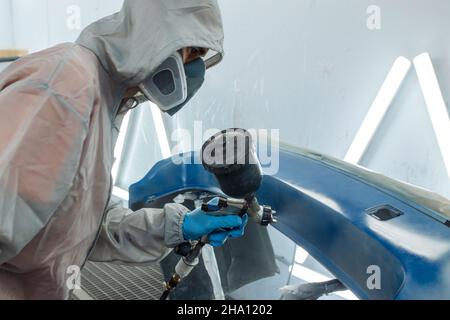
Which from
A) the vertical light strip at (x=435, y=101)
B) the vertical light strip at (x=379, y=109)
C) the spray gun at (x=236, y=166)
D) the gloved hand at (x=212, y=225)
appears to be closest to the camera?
the spray gun at (x=236, y=166)

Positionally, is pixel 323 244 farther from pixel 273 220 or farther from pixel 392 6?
pixel 392 6

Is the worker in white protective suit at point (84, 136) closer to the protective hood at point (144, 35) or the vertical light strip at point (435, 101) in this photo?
the protective hood at point (144, 35)

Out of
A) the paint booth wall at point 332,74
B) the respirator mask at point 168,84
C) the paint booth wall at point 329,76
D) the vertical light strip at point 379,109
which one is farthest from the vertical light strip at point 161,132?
the respirator mask at point 168,84

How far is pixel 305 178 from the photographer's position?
1.44m

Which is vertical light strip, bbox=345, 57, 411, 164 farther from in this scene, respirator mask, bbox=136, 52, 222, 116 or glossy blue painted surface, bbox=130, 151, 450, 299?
respirator mask, bbox=136, 52, 222, 116

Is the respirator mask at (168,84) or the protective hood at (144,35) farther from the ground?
the protective hood at (144,35)

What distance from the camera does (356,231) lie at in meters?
1.12

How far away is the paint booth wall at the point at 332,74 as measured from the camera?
6.28 ft

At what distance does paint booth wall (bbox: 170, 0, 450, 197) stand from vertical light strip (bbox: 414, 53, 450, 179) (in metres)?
0.03

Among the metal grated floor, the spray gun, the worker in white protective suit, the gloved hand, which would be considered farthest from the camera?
the metal grated floor

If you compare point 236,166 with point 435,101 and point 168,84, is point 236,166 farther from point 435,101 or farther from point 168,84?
point 435,101

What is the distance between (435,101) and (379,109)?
0.85 ft

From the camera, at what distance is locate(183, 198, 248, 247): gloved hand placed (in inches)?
49.2

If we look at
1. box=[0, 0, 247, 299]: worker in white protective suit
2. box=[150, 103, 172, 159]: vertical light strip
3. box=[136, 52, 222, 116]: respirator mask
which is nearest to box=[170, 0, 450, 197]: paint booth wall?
box=[150, 103, 172, 159]: vertical light strip
